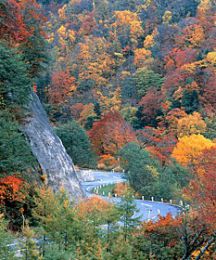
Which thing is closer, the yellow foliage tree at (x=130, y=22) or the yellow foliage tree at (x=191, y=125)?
the yellow foliage tree at (x=191, y=125)

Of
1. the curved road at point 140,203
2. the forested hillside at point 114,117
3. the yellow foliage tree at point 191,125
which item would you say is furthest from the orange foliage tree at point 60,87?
the yellow foliage tree at point 191,125

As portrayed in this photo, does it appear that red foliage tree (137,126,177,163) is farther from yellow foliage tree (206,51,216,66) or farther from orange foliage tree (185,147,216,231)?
orange foliage tree (185,147,216,231)

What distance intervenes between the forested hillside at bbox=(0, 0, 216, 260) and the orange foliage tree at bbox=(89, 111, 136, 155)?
0.14 m

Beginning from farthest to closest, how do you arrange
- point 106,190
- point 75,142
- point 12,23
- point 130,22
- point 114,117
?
point 130,22 < point 114,117 < point 75,142 < point 106,190 < point 12,23

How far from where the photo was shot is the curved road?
29.8 m

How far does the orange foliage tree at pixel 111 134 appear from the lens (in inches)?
2287

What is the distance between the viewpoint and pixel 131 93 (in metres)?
78.3

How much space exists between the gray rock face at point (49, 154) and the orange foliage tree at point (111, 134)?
2702 cm

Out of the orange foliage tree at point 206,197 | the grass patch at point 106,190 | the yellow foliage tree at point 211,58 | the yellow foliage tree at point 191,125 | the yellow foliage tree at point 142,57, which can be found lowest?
the grass patch at point 106,190

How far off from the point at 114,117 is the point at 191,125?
1103 centimetres

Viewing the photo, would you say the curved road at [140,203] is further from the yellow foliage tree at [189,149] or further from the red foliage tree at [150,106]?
the red foliage tree at [150,106]

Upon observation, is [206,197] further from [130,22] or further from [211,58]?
[130,22]

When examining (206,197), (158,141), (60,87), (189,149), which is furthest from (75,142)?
(206,197)

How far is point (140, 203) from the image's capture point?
3516cm
